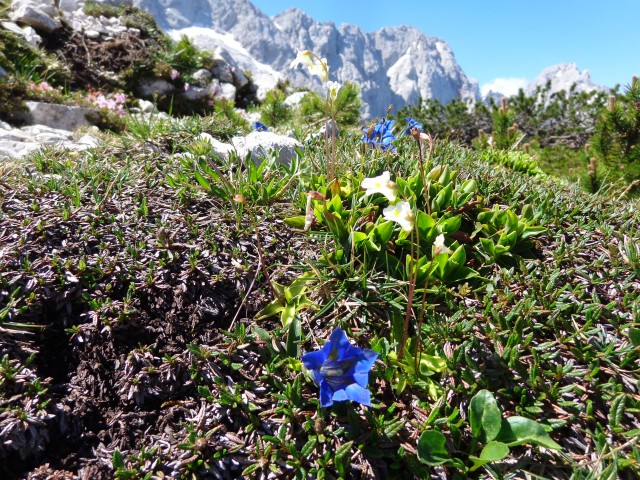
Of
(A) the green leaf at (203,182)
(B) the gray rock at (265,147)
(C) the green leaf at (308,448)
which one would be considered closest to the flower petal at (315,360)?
(C) the green leaf at (308,448)

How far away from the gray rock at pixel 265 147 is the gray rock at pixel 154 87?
8.17 metres

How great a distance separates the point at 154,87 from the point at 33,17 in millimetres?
3098

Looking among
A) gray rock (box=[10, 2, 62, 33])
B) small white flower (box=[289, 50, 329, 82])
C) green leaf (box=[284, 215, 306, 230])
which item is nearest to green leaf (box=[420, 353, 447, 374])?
green leaf (box=[284, 215, 306, 230])

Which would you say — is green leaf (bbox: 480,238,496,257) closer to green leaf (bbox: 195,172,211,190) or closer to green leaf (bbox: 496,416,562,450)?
green leaf (bbox: 496,416,562,450)

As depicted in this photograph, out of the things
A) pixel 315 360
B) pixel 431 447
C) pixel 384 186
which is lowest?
pixel 431 447

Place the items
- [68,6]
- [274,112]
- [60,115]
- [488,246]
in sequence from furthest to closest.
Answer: [68,6] < [274,112] < [60,115] < [488,246]

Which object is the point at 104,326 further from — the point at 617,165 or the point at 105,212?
the point at 617,165

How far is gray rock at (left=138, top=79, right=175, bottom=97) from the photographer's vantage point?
10312 millimetres

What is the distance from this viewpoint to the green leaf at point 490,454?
139cm

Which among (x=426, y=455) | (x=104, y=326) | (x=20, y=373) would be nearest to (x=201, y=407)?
(x=104, y=326)

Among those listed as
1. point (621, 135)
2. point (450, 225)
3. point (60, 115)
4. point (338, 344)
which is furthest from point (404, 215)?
point (60, 115)

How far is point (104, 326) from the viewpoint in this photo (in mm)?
1966

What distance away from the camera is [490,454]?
4.68ft

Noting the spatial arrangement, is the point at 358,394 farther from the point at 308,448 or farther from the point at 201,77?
the point at 201,77
